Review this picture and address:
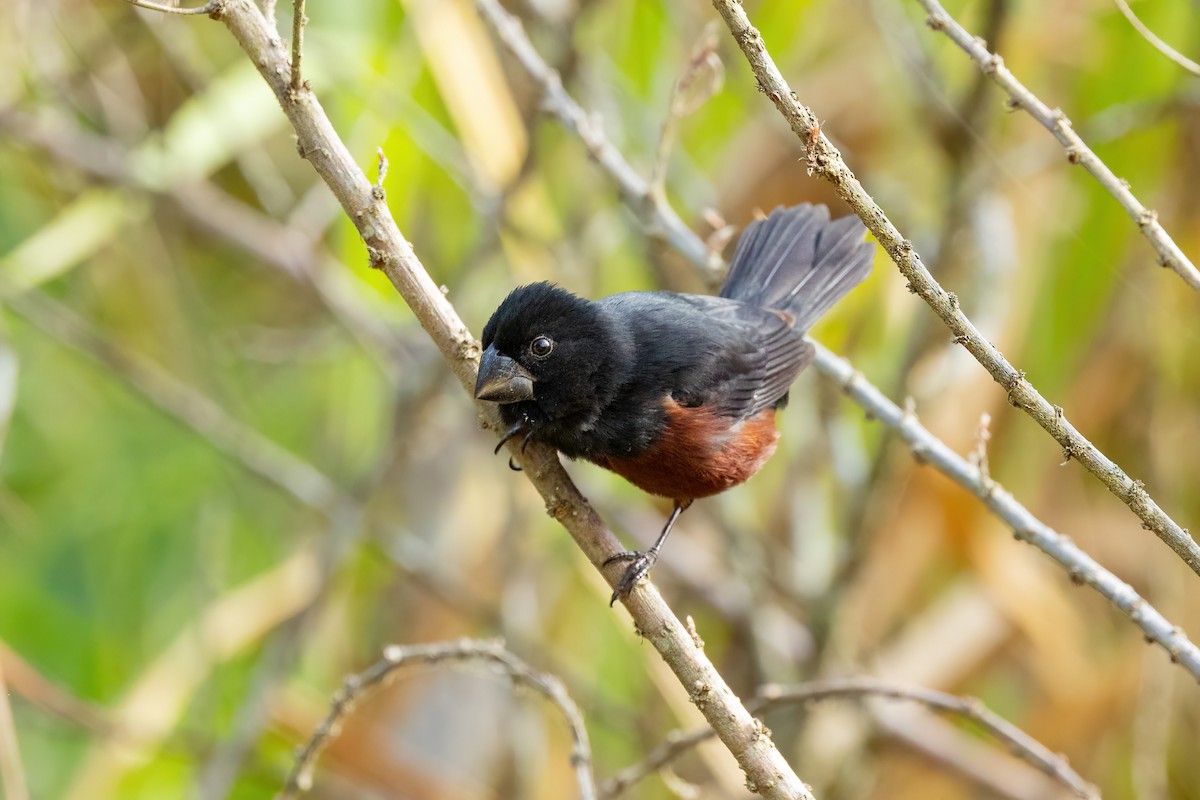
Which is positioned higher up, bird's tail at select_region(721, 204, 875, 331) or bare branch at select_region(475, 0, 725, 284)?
bird's tail at select_region(721, 204, 875, 331)

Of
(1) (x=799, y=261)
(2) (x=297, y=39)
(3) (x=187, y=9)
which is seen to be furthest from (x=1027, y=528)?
(3) (x=187, y=9)

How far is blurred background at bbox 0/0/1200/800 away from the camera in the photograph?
158 inches

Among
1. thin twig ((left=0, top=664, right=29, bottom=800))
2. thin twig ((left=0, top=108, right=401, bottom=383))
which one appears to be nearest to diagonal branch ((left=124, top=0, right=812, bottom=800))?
thin twig ((left=0, top=664, right=29, bottom=800))

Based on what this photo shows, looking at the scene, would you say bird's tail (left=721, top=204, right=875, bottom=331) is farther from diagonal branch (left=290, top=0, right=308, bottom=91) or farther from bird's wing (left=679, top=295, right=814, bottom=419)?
diagonal branch (left=290, top=0, right=308, bottom=91)

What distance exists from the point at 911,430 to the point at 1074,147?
0.77m

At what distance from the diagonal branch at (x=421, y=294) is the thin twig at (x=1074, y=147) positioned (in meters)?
0.96

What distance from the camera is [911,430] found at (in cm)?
258

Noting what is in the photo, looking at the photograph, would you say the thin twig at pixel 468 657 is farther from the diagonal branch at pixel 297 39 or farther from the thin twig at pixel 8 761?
the diagonal branch at pixel 297 39

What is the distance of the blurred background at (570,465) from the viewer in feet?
13.2

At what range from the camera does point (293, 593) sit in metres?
4.61

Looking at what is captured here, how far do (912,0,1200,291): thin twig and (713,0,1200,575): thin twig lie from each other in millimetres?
343

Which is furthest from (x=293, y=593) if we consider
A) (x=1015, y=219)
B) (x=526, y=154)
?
(x=1015, y=219)

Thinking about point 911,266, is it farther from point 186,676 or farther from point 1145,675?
point 186,676

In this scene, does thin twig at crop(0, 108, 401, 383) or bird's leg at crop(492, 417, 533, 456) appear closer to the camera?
bird's leg at crop(492, 417, 533, 456)
